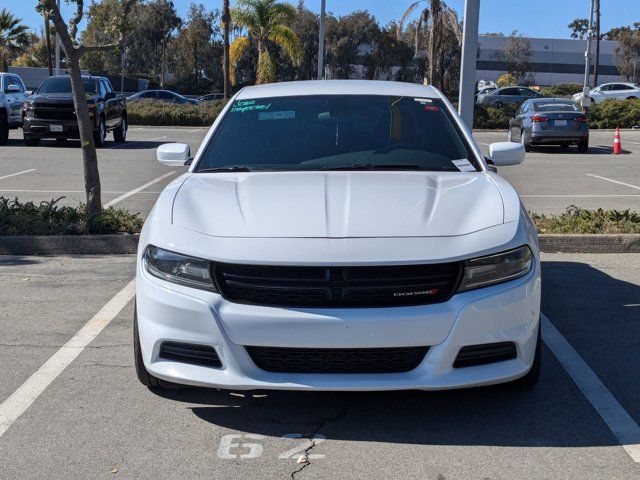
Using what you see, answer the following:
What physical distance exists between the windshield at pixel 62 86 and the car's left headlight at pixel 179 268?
19.0 metres

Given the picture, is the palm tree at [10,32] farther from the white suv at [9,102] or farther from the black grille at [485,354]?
the black grille at [485,354]

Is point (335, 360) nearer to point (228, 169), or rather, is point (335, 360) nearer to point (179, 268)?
point (179, 268)

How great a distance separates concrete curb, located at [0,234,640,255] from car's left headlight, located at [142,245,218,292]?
4.51 m

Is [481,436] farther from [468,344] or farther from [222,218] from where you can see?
Result: [222,218]

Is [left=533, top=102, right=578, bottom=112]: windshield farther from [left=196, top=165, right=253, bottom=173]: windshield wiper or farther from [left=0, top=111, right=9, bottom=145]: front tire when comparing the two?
[left=196, top=165, right=253, bottom=173]: windshield wiper

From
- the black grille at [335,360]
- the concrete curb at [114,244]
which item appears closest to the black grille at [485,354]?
the black grille at [335,360]

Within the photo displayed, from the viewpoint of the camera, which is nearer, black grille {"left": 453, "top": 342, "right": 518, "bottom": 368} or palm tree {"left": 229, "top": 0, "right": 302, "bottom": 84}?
black grille {"left": 453, "top": 342, "right": 518, "bottom": 368}

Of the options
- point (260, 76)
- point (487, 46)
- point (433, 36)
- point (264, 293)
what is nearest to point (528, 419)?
A: point (264, 293)

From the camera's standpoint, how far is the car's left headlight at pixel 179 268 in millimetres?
4172

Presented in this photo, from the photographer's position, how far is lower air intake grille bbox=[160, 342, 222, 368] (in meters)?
4.15

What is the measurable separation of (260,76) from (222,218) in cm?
3876

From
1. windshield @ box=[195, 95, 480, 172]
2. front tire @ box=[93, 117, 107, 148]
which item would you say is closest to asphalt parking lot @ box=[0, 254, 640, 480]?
windshield @ box=[195, 95, 480, 172]

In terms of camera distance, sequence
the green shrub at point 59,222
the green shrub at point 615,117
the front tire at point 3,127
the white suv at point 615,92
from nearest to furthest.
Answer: the green shrub at point 59,222 → the front tire at point 3,127 → the green shrub at point 615,117 → the white suv at point 615,92

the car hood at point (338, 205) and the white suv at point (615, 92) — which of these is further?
the white suv at point (615, 92)
